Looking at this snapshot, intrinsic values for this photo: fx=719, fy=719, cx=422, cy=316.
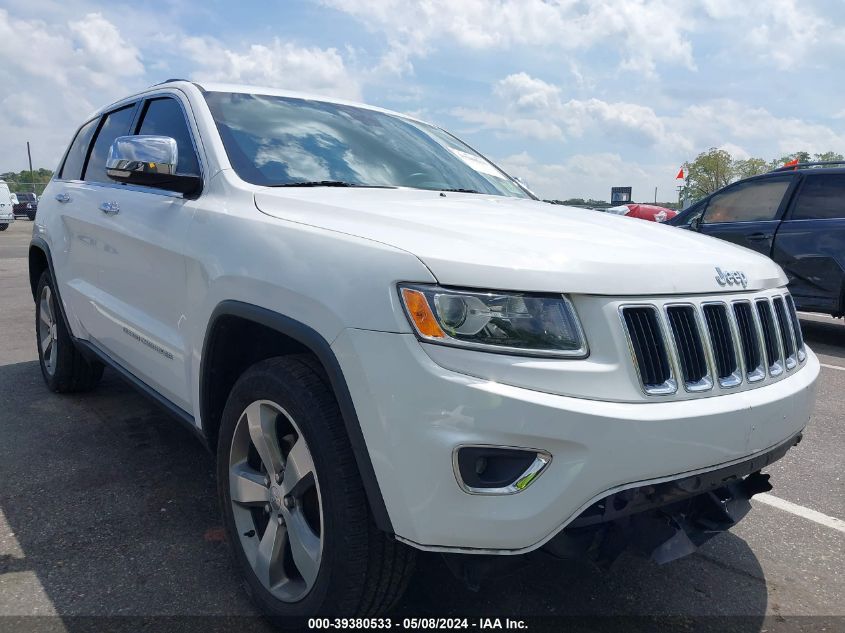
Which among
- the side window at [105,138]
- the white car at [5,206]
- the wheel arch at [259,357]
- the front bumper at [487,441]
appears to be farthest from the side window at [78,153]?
the white car at [5,206]

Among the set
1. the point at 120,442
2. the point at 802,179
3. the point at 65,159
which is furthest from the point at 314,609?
the point at 802,179

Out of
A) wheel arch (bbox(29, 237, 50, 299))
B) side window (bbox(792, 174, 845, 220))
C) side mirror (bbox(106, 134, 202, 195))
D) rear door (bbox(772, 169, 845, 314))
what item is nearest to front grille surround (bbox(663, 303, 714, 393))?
side mirror (bbox(106, 134, 202, 195))

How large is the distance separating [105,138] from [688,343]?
357 centimetres

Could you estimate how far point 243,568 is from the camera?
7.90 feet

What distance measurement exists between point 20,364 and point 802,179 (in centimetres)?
757

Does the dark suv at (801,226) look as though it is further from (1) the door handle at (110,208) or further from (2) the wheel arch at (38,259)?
(2) the wheel arch at (38,259)

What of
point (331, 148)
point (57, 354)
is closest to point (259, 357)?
point (331, 148)

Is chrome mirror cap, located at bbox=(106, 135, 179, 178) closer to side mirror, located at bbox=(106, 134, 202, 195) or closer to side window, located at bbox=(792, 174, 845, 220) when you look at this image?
side mirror, located at bbox=(106, 134, 202, 195)

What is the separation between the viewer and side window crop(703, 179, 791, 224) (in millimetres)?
7656

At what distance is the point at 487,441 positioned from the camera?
1.69 m

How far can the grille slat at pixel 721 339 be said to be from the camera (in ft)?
6.64

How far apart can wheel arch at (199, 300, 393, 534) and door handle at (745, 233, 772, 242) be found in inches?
258

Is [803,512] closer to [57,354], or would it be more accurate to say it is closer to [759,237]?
[57,354]

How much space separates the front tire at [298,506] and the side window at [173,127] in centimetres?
111
